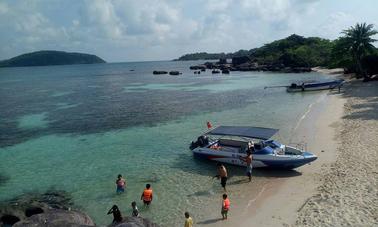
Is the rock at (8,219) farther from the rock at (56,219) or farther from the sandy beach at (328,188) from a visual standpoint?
the sandy beach at (328,188)

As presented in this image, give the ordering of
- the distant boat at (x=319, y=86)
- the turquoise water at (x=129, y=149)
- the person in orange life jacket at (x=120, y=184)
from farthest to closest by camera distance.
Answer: the distant boat at (x=319, y=86)
the person in orange life jacket at (x=120, y=184)
the turquoise water at (x=129, y=149)

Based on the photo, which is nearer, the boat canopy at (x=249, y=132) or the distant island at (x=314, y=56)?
the boat canopy at (x=249, y=132)

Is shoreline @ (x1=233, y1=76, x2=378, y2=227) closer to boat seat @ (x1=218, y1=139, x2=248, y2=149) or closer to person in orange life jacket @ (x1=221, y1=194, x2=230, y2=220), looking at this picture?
person in orange life jacket @ (x1=221, y1=194, x2=230, y2=220)

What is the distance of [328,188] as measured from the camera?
19812mm

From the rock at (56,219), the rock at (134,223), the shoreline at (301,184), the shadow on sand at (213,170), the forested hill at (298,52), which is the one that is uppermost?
the forested hill at (298,52)

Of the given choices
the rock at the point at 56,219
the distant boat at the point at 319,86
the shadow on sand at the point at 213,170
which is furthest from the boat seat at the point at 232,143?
the distant boat at the point at 319,86

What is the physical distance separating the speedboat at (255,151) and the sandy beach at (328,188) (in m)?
1.05

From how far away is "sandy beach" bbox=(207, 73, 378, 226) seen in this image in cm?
1667

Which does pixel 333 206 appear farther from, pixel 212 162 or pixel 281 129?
pixel 281 129

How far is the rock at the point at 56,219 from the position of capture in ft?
49.2

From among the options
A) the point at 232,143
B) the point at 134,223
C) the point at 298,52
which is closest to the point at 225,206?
the point at 134,223

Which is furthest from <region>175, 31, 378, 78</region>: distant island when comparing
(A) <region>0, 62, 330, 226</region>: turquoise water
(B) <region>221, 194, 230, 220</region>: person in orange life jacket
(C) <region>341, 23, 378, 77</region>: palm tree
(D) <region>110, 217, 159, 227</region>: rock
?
(D) <region>110, 217, 159, 227</region>: rock

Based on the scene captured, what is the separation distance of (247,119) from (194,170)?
17388mm

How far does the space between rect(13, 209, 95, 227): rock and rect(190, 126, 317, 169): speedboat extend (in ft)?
38.1
